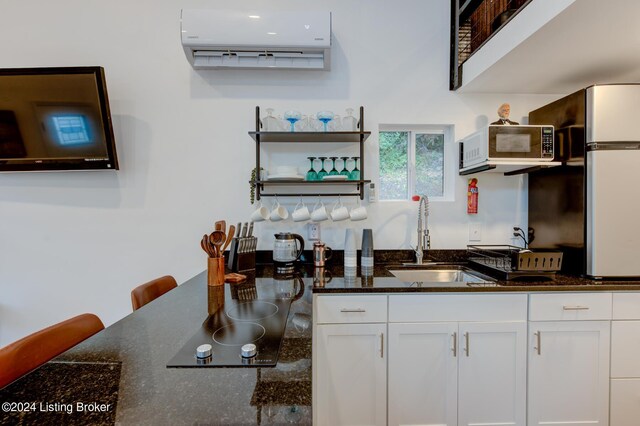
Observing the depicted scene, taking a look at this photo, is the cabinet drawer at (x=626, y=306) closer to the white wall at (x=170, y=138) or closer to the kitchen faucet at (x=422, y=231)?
the white wall at (x=170, y=138)

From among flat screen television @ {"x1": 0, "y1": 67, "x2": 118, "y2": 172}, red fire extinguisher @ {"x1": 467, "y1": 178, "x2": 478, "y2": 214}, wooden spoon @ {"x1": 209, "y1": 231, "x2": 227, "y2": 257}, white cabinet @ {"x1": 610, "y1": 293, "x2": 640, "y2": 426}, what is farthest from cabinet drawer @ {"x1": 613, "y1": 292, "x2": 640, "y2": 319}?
flat screen television @ {"x1": 0, "y1": 67, "x2": 118, "y2": 172}

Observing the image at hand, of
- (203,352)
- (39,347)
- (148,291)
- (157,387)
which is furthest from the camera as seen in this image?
(148,291)

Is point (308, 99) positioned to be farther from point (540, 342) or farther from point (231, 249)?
point (540, 342)

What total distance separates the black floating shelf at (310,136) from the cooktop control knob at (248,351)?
1410 mm

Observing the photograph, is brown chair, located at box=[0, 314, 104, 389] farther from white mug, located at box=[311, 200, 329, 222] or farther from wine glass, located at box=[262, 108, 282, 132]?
wine glass, located at box=[262, 108, 282, 132]

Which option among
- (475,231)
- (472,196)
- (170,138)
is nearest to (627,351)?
(475,231)

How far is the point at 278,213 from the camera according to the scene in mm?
2035

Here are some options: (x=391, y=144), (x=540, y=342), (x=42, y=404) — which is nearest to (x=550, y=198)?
(x=540, y=342)

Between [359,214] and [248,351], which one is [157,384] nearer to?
[248,351]

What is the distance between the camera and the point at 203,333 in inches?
38.1

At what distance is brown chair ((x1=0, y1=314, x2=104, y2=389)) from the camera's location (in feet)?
2.78

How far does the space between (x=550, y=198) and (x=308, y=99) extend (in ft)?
5.45

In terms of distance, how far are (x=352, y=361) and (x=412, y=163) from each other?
4.63 feet

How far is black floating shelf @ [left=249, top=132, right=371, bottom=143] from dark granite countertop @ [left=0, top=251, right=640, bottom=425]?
3.92ft
